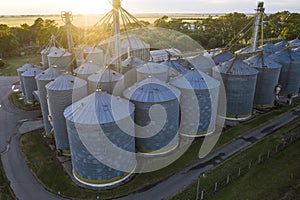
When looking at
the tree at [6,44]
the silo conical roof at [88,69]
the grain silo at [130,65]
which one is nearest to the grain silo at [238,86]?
the grain silo at [130,65]

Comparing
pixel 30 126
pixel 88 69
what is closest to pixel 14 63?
pixel 30 126

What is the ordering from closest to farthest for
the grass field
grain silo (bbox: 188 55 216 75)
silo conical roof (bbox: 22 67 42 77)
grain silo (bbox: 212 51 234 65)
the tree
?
the grass field → grain silo (bbox: 188 55 216 75) → silo conical roof (bbox: 22 67 42 77) → grain silo (bbox: 212 51 234 65) → the tree

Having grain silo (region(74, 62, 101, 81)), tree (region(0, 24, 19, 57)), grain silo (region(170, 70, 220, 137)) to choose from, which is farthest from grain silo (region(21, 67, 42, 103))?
tree (region(0, 24, 19, 57))

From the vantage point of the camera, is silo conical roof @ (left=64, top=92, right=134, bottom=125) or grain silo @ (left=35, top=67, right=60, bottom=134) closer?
silo conical roof @ (left=64, top=92, right=134, bottom=125)

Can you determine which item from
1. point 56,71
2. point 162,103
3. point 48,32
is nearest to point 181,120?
point 162,103

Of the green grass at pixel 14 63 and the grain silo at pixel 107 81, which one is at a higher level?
the grain silo at pixel 107 81

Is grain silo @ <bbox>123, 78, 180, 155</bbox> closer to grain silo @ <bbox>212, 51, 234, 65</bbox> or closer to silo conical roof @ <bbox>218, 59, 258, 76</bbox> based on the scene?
silo conical roof @ <bbox>218, 59, 258, 76</bbox>

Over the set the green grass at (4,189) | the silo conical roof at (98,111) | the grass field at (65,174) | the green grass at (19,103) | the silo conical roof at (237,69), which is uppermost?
the silo conical roof at (237,69)

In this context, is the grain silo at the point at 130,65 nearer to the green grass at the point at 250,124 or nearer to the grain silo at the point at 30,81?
the green grass at the point at 250,124
